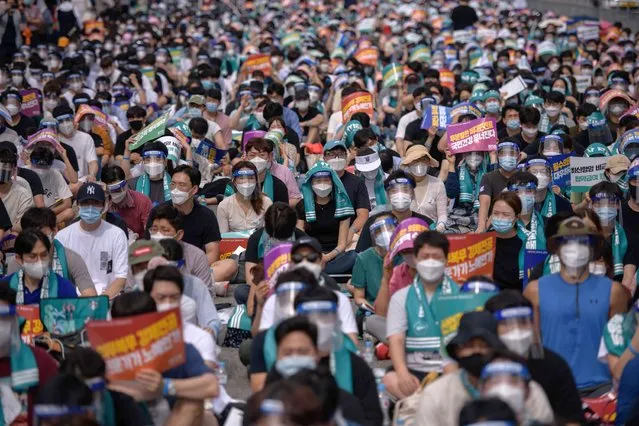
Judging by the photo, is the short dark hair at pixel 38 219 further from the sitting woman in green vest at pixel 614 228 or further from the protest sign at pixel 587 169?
the protest sign at pixel 587 169

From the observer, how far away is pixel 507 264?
11.4 metres

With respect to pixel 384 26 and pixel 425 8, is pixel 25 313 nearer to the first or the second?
pixel 384 26

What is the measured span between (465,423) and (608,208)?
227 inches

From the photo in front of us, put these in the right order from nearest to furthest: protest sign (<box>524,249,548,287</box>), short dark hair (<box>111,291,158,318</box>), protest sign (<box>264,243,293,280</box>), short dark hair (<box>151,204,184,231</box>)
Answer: short dark hair (<box>111,291,158,318</box>) < protest sign (<box>264,243,293,280</box>) < short dark hair (<box>151,204,184,231</box>) < protest sign (<box>524,249,548,287</box>)

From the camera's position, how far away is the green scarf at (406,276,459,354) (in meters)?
8.95

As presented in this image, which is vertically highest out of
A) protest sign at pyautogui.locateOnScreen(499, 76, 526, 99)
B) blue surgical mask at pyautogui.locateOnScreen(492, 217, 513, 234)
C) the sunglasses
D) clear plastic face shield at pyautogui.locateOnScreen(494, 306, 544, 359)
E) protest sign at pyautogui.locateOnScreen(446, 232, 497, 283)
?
clear plastic face shield at pyautogui.locateOnScreen(494, 306, 544, 359)

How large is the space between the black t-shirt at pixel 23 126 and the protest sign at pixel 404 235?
961 centimetres

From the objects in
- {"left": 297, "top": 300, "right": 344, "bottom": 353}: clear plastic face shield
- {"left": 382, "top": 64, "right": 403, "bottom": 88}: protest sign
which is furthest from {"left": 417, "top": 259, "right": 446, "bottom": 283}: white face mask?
{"left": 382, "top": 64, "right": 403, "bottom": 88}: protest sign

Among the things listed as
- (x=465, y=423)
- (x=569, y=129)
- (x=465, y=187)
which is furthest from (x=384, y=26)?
(x=465, y=423)

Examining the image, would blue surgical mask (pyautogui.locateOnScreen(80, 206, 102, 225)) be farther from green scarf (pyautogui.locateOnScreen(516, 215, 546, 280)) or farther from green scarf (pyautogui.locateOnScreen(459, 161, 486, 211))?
green scarf (pyautogui.locateOnScreen(459, 161, 486, 211))

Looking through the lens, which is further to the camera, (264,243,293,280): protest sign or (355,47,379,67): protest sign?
(355,47,379,67): protest sign

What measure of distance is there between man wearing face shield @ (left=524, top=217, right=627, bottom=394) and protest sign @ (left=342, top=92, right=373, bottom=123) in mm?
10463

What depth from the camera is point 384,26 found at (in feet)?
136

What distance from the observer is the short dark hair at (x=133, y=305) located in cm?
801
